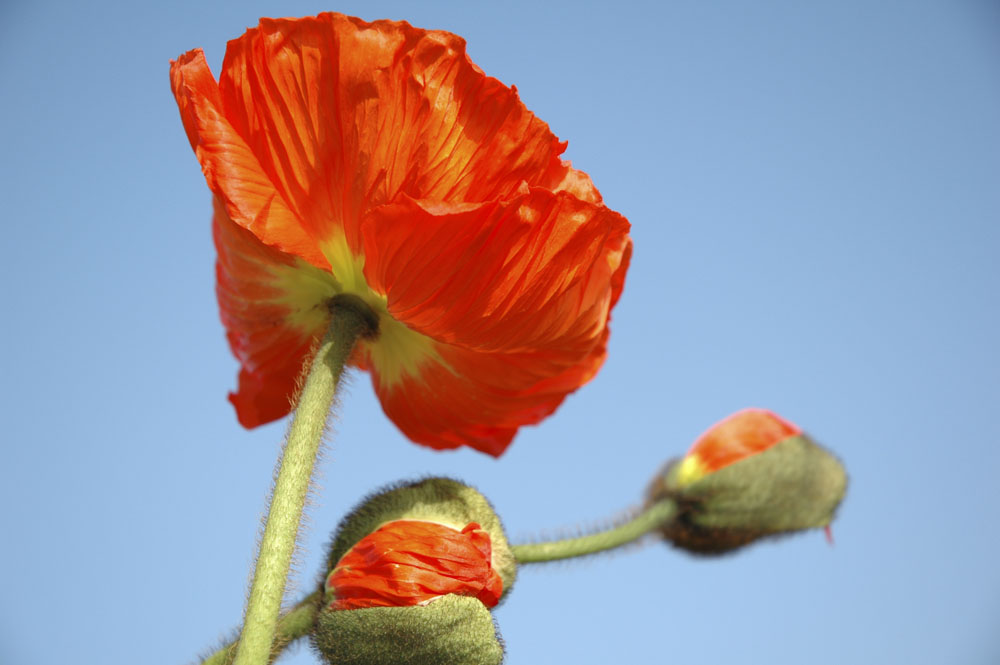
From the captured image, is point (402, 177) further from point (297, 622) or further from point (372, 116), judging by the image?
point (297, 622)

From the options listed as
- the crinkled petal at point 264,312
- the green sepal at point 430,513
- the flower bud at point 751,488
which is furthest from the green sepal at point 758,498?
the crinkled petal at point 264,312

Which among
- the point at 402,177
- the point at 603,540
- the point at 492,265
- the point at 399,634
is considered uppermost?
the point at 402,177

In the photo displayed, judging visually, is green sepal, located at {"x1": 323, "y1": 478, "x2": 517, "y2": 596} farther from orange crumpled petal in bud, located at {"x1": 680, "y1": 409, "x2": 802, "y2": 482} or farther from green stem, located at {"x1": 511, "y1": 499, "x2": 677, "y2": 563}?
orange crumpled petal in bud, located at {"x1": 680, "y1": 409, "x2": 802, "y2": 482}

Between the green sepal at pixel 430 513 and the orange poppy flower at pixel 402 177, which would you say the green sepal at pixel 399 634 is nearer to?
the green sepal at pixel 430 513

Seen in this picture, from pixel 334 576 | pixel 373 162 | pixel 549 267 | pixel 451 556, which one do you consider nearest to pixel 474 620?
pixel 451 556

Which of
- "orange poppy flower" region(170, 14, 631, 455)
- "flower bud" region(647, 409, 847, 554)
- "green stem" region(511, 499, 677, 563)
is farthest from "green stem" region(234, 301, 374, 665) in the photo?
"flower bud" region(647, 409, 847, 554)

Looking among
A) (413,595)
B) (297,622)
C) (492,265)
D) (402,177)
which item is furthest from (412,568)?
(402,177)
